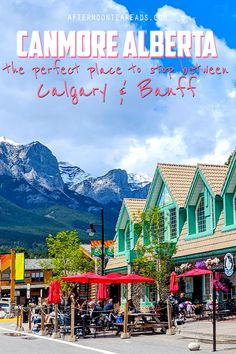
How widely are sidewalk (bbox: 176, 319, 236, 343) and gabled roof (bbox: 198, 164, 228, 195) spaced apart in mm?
6571

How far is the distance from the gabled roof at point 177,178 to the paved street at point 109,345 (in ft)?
40.9

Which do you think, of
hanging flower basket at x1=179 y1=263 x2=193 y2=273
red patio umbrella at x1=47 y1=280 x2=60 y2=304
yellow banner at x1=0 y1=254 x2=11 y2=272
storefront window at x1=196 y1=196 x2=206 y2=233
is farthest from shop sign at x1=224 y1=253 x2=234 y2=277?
yellow banner at x1=0 y1=254 x2=11 y2=272

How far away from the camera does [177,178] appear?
116ft

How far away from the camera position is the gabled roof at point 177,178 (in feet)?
111

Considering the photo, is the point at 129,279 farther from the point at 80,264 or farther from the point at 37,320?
the point at 80,264

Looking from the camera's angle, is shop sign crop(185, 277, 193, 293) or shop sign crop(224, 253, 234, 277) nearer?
shop sign crop(224, 253, 234, 277)

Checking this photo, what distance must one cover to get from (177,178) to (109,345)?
56.4 feet

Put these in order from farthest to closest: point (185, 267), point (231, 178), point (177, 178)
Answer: point (177, 178), point (185, 267), point (231, 178)

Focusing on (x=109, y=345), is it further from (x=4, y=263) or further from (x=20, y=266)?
(x=4, y=263)

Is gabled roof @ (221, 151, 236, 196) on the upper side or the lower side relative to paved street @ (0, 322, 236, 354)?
upper

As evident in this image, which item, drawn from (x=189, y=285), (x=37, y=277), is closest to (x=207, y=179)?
(x=189, y=285)

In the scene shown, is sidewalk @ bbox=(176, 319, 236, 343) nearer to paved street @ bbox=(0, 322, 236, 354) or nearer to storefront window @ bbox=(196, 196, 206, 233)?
paved street @ bbox=(0, 322, 236, 354)

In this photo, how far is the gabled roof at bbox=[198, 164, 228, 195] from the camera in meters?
29.8

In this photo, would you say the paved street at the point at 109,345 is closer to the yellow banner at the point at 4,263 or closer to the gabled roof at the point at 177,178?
the gabled roof at the point at 177,178
